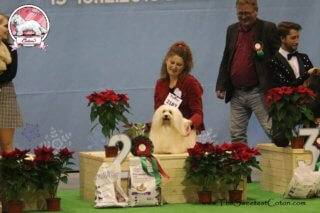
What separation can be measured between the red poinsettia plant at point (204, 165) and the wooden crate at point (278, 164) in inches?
25.2

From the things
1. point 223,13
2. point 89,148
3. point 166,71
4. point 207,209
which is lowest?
point 207,209

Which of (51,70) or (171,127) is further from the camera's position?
(51,70)

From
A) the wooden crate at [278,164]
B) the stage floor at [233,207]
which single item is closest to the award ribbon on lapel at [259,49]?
the wooden crate at [278,164]

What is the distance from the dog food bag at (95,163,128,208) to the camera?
5.40 m

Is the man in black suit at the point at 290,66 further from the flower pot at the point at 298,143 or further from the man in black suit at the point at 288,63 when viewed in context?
the flower pot at the point at 298,143

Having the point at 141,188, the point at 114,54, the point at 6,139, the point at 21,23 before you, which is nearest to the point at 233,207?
the point at 141,188

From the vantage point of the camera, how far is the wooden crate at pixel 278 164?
596 centimetres

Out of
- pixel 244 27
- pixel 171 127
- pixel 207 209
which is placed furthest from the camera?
pixel 244 27

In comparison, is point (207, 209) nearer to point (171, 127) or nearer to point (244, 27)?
point (171, 127)

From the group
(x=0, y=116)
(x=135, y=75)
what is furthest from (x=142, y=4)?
(x=0, y=116)

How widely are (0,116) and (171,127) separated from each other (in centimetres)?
135

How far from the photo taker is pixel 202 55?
7738mm

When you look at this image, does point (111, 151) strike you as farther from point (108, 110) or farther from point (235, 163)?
point (235, 163)

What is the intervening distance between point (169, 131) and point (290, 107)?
0.84 metres
